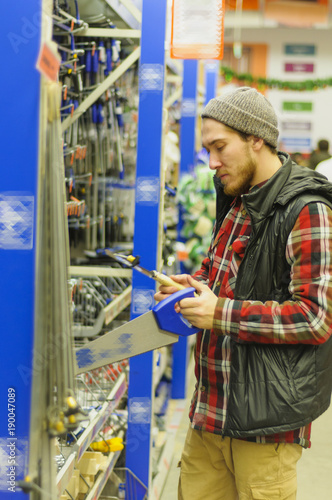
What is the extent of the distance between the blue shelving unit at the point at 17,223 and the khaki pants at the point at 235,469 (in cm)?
72

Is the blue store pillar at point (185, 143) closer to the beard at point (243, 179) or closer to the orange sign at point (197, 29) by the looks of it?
the orange sign at point (197, 29)

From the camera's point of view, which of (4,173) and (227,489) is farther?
(227,489)

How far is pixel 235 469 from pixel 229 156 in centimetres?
97

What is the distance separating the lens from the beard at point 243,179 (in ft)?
6.29

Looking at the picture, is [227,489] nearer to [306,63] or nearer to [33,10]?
[33,10]

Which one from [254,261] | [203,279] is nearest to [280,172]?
[254,261]

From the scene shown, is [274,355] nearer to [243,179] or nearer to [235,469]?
[235,469]

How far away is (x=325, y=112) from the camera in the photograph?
1355 cm

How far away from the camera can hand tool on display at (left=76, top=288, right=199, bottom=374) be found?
5.50 feet

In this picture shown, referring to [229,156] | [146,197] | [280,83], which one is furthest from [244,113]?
[280,83]

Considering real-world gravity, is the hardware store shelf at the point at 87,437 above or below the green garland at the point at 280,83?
below

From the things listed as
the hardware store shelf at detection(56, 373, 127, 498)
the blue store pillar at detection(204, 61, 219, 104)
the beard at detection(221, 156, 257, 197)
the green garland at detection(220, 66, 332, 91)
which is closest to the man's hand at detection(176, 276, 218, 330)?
the beard at detection(221, 156, 257, 197)

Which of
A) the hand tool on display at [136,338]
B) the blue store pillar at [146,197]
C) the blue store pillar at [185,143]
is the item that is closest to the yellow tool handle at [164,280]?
the hand tool on display at [136,338]

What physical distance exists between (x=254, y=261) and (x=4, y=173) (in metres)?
0.77
